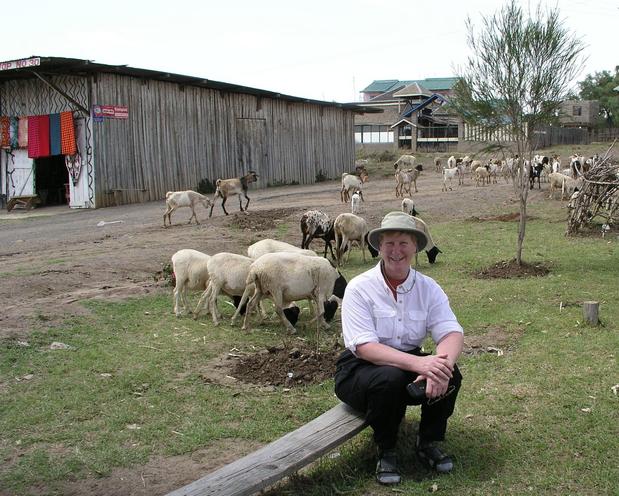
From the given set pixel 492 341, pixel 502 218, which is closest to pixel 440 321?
pixel 492 341

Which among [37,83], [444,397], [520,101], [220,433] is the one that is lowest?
[220,433]

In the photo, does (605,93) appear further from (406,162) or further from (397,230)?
(397,230)

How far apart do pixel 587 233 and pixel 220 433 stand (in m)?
13.0

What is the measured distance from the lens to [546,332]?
7.88 metres

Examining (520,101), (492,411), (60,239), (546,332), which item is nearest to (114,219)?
(60,239)

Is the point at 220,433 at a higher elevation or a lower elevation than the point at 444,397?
lower

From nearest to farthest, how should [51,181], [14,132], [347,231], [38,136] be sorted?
[347,231] < [38,136] < [14,132] < [51,181]

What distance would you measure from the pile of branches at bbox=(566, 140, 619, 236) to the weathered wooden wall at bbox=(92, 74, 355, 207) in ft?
50.5

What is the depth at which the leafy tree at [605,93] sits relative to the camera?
6862 centimetres

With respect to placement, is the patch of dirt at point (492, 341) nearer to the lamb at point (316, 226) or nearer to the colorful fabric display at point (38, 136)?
the lamb at point (316, 226)

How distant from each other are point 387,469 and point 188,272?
5.70 metres

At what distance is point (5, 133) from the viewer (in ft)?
85.8

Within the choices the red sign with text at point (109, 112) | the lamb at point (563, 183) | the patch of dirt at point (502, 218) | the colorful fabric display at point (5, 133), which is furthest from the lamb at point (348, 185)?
the colorful fabric display at point (5, 133)

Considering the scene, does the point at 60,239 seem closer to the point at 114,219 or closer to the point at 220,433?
the point at 114,219
